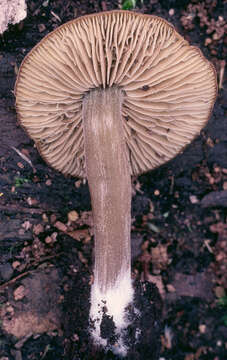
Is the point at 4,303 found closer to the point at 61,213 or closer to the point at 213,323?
the point at 61,213

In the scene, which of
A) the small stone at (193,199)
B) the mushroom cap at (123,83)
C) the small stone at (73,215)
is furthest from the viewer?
the small stone at (193,199)

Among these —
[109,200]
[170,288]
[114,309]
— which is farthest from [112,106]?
[170,288]

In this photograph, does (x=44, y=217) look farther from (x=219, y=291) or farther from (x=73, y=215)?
(x=219, y=291)

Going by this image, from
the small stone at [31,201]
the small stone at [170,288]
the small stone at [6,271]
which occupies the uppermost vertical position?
the small stone at [31,201]

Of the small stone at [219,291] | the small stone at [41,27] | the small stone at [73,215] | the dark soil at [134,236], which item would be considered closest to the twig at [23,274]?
the dark soil at [134,236]

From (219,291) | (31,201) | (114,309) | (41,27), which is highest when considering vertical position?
(41,27)

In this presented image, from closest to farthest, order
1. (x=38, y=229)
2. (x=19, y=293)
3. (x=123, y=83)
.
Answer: (x=123, y=83) → (x=19, y=293) → (x=38, y=229)

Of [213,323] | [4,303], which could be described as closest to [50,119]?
[4,303]

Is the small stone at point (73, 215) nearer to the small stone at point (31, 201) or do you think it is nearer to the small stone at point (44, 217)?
the small stone at point (44, 217)
